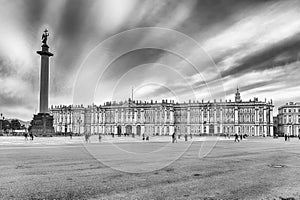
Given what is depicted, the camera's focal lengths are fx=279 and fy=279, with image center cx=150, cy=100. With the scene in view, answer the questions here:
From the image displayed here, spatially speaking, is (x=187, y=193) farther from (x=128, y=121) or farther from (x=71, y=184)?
(x=128, y=121)

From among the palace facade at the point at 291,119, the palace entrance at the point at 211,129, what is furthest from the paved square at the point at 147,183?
the palace facade at the point at 291,119

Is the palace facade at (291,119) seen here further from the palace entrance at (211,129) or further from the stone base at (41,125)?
the stone base at (41,125)

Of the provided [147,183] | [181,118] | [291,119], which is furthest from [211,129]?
[147,183]

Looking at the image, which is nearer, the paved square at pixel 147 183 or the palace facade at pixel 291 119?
the paved square at pixel 147 183

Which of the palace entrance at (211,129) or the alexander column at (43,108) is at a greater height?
the alexander column at (43,108)

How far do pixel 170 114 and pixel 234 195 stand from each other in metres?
137

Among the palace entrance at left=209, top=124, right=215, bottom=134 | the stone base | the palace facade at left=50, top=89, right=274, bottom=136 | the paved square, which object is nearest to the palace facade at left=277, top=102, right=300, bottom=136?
the palace facade at left=50, top=89, right=274, bottom=136

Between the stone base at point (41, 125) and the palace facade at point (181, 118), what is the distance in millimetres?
74061

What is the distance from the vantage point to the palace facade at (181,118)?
141250 mm

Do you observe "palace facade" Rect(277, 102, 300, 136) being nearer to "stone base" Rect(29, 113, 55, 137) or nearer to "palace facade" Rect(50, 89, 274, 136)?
"palace facade" Rect(50, 89, 274, 136)

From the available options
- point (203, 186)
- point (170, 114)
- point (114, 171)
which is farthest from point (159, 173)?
point (170, 114)

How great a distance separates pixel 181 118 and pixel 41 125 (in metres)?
96.8

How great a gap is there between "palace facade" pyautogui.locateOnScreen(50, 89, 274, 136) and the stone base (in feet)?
243

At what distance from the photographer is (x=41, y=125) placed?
61.6 metres
